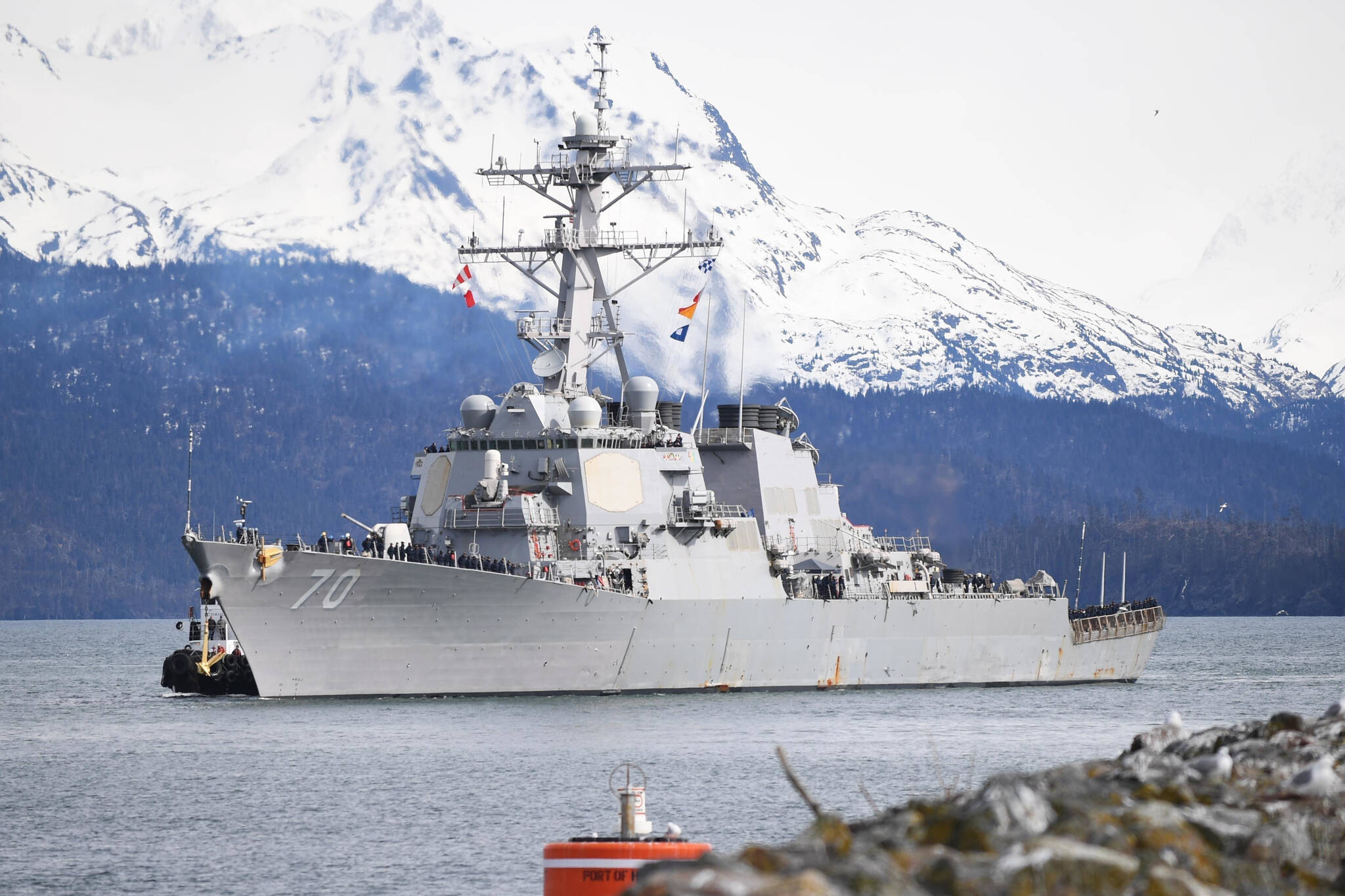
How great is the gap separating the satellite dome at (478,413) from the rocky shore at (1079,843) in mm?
26194

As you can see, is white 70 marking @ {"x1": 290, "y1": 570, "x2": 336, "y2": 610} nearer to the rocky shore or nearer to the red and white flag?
the red and white flag

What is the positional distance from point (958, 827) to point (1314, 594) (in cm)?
13451

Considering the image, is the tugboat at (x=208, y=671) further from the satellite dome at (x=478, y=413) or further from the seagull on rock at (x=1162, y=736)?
the seagull on rock at (x=1162, y=736)

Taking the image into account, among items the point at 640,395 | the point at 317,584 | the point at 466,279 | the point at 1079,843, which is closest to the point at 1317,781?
the point at 1079,843

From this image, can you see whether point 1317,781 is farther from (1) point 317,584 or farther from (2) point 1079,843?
(1) point 317,584

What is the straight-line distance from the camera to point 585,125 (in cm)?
4184

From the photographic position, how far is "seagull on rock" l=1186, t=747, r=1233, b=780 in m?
14.0

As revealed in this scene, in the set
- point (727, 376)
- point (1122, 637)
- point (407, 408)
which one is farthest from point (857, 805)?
point (407, 408)

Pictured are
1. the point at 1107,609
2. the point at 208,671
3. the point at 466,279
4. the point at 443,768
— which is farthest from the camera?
the point at 1107,609

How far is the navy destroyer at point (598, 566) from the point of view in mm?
34656

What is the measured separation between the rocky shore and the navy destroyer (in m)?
21.8

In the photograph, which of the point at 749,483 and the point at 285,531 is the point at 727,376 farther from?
the point at 749,483

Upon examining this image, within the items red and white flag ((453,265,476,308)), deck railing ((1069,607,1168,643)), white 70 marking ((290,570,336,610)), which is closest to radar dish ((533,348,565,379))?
red and white flag ((453,265,476,308))

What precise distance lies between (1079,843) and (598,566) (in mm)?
26869
